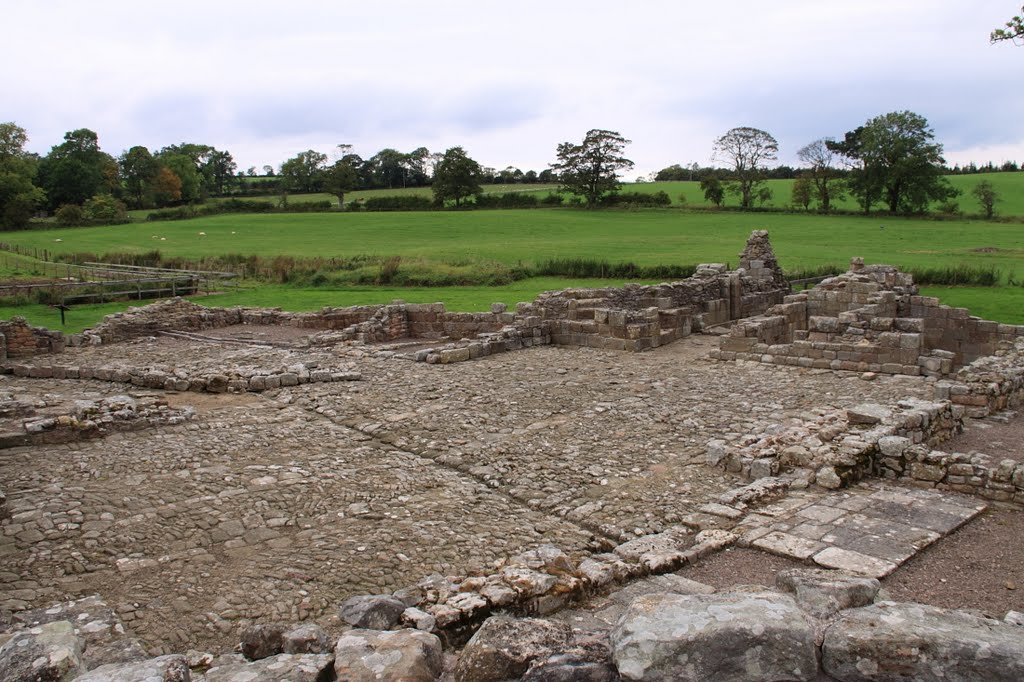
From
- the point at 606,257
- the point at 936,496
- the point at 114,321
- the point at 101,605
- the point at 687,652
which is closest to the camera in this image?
the point at 687,652

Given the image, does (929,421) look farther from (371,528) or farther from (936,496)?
(371,528)

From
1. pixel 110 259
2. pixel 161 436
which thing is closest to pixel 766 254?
pixel 161 436

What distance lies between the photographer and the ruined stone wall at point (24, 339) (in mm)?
20406

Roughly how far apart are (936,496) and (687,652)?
624cm

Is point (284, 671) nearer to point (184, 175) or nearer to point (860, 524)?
point (860, 524)

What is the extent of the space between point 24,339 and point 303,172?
276ft

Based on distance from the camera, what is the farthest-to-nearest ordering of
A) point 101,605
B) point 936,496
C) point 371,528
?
point 936,496
point 371,528
point 101,605

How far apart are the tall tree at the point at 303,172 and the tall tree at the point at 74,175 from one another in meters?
21.1

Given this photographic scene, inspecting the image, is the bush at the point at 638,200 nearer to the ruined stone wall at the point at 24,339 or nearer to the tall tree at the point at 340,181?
the tall tree at the point at 340,181

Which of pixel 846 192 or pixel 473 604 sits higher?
pixel 846 192

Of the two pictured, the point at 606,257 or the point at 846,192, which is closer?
the point at 606,257

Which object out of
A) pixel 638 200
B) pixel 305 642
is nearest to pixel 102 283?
pixel 305 642

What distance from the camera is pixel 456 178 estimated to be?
269ft

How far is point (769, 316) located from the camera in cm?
2020
